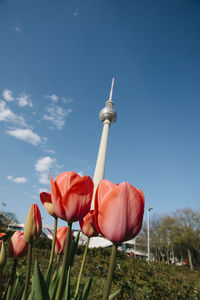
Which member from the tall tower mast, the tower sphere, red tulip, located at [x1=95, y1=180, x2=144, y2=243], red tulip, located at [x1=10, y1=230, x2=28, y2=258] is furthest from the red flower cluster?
the tower sphere

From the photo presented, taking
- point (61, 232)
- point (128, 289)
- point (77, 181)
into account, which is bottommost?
point (128, 289)

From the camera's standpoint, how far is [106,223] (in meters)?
0.67

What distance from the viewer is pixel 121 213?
667mm

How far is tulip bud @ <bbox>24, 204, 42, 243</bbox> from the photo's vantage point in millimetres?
846

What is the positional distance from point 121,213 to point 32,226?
444mm

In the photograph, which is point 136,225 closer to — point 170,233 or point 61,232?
point 61,232

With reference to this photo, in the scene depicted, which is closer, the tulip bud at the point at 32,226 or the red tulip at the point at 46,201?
the tulip bud at the point at 32,226

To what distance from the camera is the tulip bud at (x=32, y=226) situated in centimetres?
85

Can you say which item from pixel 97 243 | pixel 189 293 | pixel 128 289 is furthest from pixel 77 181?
pixel 97 243

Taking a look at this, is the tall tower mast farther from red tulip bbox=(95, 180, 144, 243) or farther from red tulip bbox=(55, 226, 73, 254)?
red tulip bbox=(95, 180, 144, 243)

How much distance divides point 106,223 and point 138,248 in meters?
42.1

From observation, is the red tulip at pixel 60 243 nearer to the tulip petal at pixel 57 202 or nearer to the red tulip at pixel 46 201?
the red tulip at pixel 46 201

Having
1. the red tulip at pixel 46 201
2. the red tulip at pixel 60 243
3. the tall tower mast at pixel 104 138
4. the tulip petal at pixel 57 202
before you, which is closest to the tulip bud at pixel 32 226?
the red tulip at pixel 46 201

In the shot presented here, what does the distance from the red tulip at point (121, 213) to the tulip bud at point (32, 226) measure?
35cm
